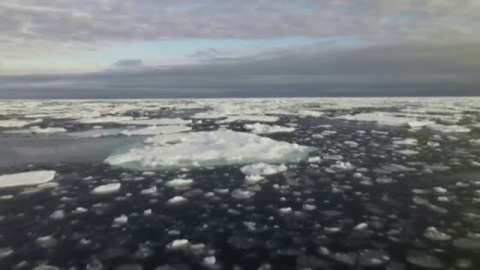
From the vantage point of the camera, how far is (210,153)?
11.1 meters

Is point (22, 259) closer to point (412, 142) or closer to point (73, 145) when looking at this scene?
point (73, 145)

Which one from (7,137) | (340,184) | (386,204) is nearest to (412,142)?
(340,184)

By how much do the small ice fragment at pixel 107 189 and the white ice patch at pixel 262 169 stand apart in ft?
8.60

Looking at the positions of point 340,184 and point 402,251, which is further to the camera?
point 340,184

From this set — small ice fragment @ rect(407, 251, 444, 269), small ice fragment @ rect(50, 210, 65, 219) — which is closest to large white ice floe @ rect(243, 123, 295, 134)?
small ice fragment @ rect(50, 210, 65, 219)

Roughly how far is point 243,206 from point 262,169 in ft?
8.30

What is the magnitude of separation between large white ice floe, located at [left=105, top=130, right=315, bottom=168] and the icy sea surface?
0.16 feet

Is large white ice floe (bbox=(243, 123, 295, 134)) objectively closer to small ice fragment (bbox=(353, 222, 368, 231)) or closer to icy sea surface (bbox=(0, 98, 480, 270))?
icy sea surface (bbox=(0, 98, 480, 270))

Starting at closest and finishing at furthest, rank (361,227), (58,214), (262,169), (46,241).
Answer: (46,241) → (361,227) → (58,214) → (262,169)

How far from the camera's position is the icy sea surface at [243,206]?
4.95 metres

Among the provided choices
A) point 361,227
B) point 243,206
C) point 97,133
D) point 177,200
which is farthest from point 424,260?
point 97,133

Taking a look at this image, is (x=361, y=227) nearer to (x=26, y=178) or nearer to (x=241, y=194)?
(x=241, y=194)

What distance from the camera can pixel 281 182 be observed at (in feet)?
27.6

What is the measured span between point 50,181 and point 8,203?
1578 millimetres
